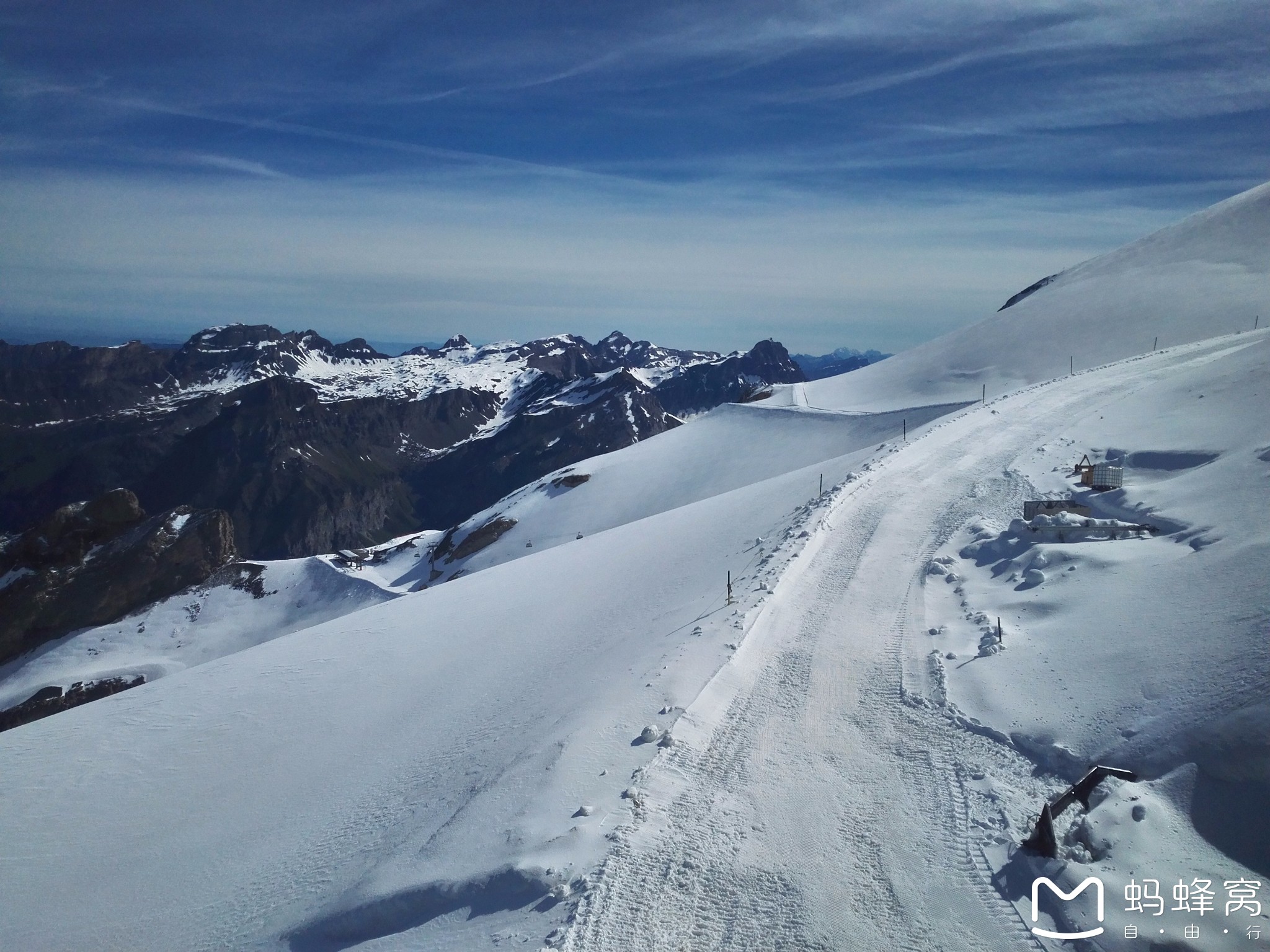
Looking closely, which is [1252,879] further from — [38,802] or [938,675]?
[38,802]

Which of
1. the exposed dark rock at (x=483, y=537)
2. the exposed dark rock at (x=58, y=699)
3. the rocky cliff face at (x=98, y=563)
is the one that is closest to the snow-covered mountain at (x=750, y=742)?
the exposed dark rock at (x=58, y=699)

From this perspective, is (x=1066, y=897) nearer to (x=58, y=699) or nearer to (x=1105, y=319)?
(x=58, y=699)

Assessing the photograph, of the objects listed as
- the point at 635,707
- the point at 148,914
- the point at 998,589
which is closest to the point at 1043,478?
the point at 998,589

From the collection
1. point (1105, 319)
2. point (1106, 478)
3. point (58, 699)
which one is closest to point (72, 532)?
point (58, 699)

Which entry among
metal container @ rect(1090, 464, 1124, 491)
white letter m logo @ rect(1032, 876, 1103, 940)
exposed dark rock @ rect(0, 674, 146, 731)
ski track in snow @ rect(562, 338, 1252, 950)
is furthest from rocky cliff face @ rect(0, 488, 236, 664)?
white letter m logo @ rect(1032, 876, 1103, 940)

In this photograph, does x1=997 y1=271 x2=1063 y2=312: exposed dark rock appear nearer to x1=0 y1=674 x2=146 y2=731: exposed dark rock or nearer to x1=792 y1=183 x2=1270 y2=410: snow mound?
x1=792 y1=183 x2=1270 y2=410: snow mound

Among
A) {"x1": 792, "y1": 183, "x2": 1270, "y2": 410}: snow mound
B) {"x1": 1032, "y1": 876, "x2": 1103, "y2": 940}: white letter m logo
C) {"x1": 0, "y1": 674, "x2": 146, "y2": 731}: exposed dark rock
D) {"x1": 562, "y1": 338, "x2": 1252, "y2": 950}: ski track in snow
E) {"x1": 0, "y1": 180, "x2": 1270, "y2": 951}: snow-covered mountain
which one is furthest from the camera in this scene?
{"x1": 792, "y1": 183, "x2": 1270, "y2": 410}: snow mound

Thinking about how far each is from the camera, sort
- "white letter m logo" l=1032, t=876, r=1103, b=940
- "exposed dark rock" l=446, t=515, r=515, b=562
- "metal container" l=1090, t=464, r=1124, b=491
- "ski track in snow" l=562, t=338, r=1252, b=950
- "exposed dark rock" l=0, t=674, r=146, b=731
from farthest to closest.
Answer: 1. "exposed dark rock" l=446, t=515, r=515, b=562
2. "exposed dark rock" l=0, t=674, r=146, b=731
3. "metal container" l=1090, t=464, r=1124, b=491
4. "ski track in snow" l=562, t=338, r=1252, b=950
5. "white letter m logo" l=1032, t=876, r=1103, b=940
